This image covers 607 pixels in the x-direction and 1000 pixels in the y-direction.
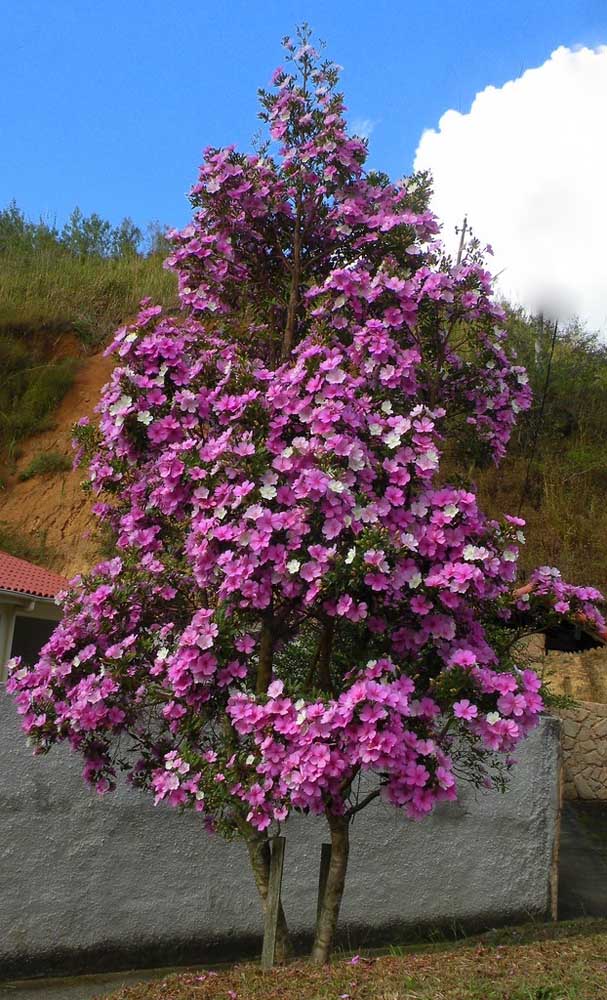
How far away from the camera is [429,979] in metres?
4.84

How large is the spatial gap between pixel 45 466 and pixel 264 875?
1538 centimetres

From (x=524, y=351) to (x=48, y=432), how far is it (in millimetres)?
11102

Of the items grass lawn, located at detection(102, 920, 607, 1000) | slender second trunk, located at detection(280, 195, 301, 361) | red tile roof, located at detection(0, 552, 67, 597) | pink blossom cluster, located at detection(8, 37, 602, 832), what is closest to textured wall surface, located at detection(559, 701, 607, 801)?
red tile roof, located at detection(0, 552, 67, 597)

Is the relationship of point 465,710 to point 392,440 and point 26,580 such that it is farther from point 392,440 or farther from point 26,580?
point 26,580

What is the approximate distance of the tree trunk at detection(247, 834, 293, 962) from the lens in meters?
5.46

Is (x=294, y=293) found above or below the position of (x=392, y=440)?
above

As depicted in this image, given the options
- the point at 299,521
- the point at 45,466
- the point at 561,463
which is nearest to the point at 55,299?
the point at 45,466

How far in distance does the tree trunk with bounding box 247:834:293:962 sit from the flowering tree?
2 cm

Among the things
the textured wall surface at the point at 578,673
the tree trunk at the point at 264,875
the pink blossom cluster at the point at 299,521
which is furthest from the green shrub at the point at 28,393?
the tree trunk at the point at 264,875

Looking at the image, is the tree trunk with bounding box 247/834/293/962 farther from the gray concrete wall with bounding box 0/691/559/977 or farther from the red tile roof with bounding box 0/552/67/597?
the red tile roof with bounding box 0/552/67/597

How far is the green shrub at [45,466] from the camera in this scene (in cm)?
1977

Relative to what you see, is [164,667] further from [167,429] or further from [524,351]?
[524,351]

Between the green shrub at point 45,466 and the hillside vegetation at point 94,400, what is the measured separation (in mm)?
26

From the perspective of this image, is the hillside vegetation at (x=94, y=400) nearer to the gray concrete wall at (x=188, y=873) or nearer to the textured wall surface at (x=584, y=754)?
the textured wall surface at (x=584, y=754)
